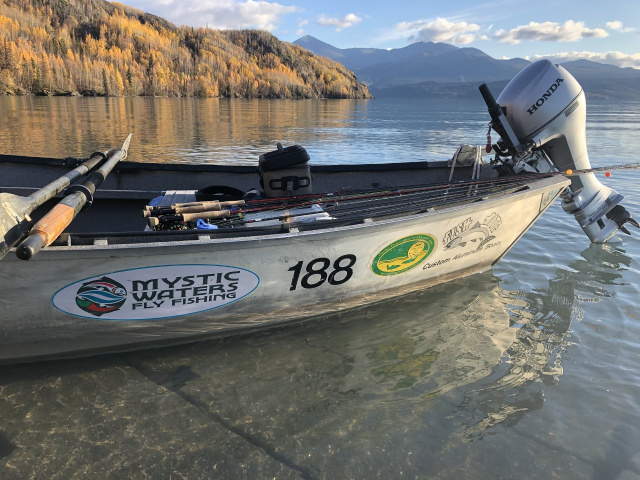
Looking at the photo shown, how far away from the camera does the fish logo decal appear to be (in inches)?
131

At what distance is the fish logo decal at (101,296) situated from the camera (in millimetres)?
3319

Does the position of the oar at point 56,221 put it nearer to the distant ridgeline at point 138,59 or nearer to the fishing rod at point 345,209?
the fishing rod at point 345,209

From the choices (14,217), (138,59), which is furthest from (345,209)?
(138,59)

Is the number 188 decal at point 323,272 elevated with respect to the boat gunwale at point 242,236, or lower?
lower

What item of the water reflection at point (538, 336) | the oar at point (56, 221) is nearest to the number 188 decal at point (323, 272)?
the water reflection at point (538, 336)

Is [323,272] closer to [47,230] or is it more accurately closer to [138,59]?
[47,230]

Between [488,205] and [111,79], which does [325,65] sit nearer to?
[111,79]

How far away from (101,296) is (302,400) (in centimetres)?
183

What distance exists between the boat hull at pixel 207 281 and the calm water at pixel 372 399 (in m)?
0.30

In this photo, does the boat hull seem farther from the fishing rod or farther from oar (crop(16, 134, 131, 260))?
the fishing rod

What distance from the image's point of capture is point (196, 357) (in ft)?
13.1

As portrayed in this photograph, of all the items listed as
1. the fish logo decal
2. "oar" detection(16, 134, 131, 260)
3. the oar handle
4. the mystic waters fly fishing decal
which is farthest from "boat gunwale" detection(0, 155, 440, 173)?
the fish logo decal

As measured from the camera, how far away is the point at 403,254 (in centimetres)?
454

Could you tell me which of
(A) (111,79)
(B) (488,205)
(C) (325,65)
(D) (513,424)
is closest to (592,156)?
(B) (488,205)
